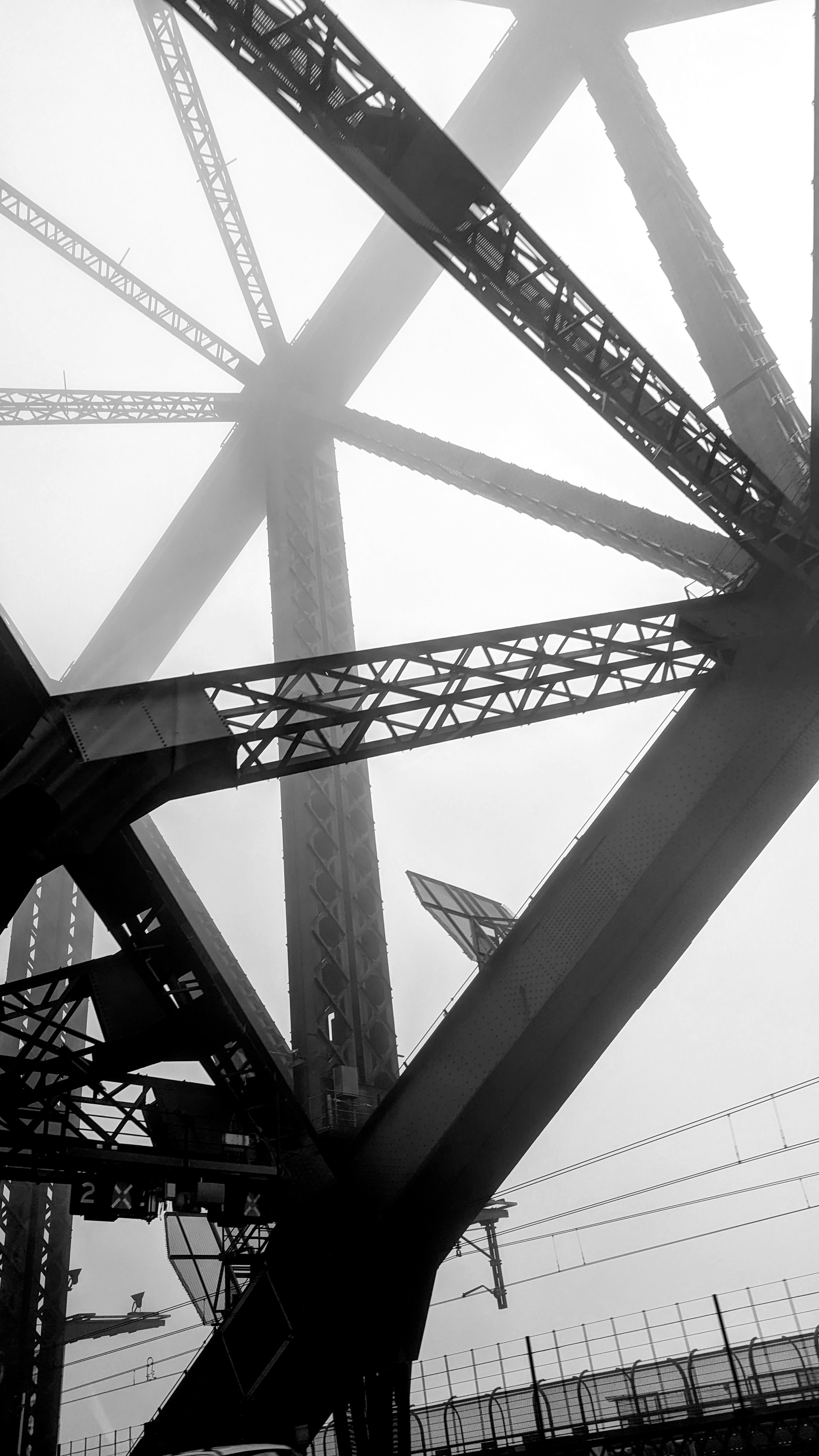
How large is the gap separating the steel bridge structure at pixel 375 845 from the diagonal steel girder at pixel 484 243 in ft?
0.11

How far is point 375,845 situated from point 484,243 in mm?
10887

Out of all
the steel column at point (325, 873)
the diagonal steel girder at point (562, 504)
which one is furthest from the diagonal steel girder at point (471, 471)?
the steel column at point (325, 873)

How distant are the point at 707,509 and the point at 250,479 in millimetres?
15045

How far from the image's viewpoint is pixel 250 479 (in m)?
25.1

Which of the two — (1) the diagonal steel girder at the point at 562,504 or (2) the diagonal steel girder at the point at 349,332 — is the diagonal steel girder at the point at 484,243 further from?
(2) the diagonal steel girder at the point at 349,332

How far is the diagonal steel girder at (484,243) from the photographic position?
347 inches

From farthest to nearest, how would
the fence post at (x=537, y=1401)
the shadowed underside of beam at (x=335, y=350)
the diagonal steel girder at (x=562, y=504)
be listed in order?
the shadowed underside of beam at (x=335, y=350) < the diagonal steel girder at (x=562, y=504) < the fence post at (x=537, y=1401)

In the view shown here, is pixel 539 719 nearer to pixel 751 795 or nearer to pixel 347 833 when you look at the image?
pixel 751 795

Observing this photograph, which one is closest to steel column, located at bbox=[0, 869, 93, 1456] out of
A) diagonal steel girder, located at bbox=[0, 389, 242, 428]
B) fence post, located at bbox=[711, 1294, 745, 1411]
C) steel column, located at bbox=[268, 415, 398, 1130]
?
steel column, located at bbox=[268, 415, 398, 1130]

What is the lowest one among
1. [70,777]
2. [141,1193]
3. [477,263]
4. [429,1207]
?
[429,1207]

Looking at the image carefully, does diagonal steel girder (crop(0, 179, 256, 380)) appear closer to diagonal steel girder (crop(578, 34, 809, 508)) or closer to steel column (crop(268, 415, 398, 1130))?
steel column (crop(268, 415, 398, 1130))

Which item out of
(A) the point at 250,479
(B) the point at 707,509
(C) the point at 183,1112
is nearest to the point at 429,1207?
(C) the point at 183,1112

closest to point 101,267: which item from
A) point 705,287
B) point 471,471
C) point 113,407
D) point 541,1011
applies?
point 113,407

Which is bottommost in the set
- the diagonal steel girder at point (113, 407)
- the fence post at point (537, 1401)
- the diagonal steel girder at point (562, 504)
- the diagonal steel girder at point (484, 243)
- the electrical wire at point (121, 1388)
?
the fence post at point (537, 1401)
